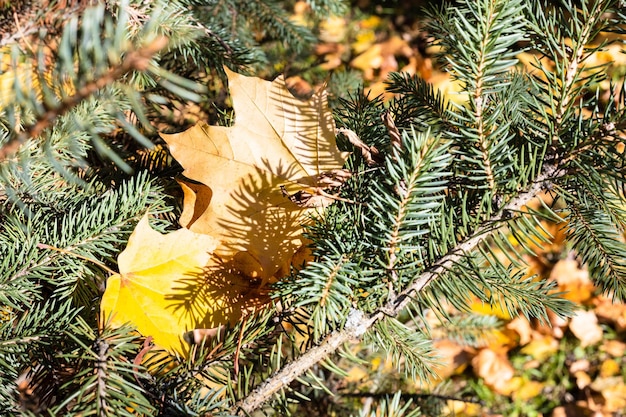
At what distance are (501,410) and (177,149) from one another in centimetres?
169

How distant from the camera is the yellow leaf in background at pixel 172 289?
62 cm

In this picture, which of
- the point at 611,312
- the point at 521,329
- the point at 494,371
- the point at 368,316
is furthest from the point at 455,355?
the point at 368,316

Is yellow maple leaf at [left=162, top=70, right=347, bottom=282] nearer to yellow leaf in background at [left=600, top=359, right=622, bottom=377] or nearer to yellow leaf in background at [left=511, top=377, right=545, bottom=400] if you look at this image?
yellow leaf in background at [left=511, top=377, right=545, bottom=400]

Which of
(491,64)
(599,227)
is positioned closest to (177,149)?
(491,64)

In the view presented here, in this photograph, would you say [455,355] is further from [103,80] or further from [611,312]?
[103,80]

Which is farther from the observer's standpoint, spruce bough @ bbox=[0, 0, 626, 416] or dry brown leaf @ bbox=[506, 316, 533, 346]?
dry brown leaf @ bbox=[506, 316, 533, 346]

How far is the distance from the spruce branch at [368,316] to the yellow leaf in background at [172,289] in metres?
0.10

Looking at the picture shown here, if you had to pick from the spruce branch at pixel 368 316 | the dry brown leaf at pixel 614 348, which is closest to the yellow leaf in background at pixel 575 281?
the dry brown leaf at pixel 614 348

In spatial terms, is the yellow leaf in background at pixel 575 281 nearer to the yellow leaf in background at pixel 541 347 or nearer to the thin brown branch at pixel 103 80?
the yellow leaf in background at pixel 541 347

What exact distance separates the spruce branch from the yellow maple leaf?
0.12 m

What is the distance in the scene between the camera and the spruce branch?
569mm

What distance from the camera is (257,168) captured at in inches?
25.9

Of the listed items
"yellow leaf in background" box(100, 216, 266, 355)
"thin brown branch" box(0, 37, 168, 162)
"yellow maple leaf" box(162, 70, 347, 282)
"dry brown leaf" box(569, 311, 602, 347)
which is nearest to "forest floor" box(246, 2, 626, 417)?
"dry brown leaf" box(569, 311, 602, 347)

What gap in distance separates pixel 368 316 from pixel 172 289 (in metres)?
0.24
